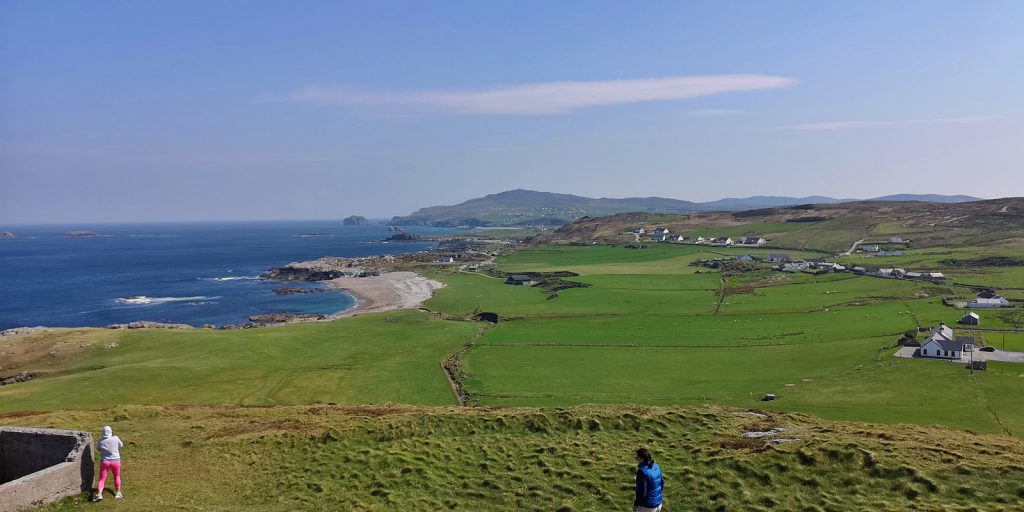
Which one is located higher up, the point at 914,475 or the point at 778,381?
the point at 914,475

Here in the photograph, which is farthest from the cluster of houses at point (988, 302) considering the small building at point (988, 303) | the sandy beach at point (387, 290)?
the sandy beach at point (387, 290)

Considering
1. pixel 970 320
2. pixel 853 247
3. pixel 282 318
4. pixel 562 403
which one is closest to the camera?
pixel 562 403

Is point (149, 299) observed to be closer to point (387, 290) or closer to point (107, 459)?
point (387, 290)

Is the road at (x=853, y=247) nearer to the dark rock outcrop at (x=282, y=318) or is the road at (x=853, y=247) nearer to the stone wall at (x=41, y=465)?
the dark rock outcrop at (x=282, y=318)

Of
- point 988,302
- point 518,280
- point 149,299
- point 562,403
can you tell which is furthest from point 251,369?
point 988,302

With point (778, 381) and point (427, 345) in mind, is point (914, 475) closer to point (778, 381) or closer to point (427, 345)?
point (778, 381)

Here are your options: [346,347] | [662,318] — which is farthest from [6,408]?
[662,318]
